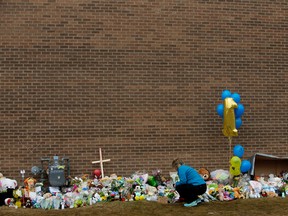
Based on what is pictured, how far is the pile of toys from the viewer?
9305 mm

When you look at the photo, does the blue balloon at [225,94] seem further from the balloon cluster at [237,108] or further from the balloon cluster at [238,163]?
the balloon cluster at [238,163]

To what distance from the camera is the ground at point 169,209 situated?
841cm

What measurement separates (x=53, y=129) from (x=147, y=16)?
3.33 meters

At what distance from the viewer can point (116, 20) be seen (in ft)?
35.7

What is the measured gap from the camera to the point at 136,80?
10.8 meters

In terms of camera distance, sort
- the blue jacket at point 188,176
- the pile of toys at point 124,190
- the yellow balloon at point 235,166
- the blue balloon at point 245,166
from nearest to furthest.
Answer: the blue jacket at point 188,176, the pile of toys at point 124,190, the yellow balloon at point 235,166, the blue balloon at point 245,166

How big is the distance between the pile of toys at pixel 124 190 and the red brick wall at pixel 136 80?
19.0 inches

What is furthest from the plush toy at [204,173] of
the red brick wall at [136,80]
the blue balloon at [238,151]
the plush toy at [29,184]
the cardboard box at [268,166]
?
the plush toy at [29,184]

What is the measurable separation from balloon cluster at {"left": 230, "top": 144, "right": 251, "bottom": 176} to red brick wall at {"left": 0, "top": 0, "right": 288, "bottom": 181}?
65 centimetres

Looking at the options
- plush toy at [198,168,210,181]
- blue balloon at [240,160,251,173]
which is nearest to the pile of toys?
plush toy at [198,168,210,181]

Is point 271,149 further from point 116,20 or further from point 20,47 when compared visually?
point 20,47

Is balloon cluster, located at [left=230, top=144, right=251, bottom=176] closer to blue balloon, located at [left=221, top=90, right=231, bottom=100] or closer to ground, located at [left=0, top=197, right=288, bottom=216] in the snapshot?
ground, located at [left=0, top=197, right=288, bottom=216]

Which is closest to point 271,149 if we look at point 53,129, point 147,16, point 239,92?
point 239,92

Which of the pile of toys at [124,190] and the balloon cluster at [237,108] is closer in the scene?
the pile of toys at [124,190]
